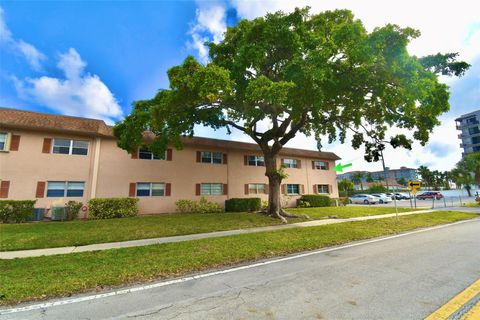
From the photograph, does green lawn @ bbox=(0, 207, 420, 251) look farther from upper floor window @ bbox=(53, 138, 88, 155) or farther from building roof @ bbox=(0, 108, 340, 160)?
building roof @ bbox=(0, 108, 340, 160)

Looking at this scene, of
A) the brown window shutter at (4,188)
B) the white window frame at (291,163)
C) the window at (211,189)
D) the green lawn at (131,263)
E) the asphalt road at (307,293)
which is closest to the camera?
the asphalt road at (307,293)

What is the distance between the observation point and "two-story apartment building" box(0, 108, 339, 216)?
14.5 meters

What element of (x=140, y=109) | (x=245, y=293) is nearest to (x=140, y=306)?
(x=245, y=293)

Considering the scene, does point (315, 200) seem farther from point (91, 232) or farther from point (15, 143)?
point (15, 143)

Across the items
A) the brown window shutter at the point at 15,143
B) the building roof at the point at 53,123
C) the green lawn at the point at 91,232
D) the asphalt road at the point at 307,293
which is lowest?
the asphalt road at the point at 307,293

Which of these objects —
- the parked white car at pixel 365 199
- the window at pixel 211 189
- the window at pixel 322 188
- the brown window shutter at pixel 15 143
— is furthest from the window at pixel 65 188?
the parked white car at pixel 365 199

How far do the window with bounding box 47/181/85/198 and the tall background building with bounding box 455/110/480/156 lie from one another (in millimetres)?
95024

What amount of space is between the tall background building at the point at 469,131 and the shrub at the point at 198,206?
8616 cm

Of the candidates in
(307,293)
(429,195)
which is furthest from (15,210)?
(429,195)

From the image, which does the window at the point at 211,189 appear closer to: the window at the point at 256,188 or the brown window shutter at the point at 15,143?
the window at the point at 256,188

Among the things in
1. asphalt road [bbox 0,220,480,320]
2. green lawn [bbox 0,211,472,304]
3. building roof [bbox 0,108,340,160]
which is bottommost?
asphalt road [bbox 0,220,480,320]

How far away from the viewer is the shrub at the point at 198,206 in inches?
727

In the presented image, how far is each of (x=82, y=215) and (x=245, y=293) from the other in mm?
→ 15222

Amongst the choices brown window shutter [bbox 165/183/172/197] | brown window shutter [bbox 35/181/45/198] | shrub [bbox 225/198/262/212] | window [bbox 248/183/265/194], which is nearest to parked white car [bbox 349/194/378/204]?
window [bbox 248/183/265/194]
